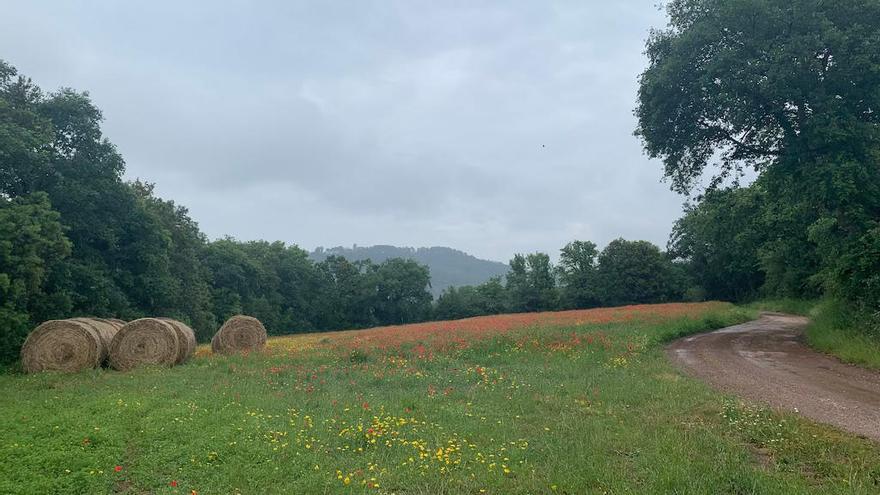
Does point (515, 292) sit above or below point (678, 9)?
below

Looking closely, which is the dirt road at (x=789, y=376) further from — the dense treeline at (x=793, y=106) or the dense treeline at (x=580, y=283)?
the dense treeline at (x=580, y=283)

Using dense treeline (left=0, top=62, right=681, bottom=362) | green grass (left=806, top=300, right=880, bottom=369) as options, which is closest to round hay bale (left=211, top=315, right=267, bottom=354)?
dense treeline (left=0, top=62, right=681, bottom=362)

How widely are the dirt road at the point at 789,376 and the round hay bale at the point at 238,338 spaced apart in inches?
700

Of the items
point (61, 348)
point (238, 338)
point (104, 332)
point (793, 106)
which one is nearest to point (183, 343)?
point (104, 332)

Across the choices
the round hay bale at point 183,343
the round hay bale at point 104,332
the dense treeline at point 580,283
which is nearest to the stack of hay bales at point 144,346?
the round hay bale at point 104,332

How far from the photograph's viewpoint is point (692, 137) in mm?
22516

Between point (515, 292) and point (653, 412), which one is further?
point (515, 292)

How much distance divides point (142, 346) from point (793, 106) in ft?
82.2

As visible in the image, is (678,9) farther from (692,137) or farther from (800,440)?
(800,440)

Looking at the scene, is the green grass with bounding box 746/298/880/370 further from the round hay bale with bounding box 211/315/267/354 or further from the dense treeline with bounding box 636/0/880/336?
the round hay bale with bounding box 211/315/267/354

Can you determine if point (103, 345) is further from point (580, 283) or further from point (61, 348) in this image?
point (580, 283)

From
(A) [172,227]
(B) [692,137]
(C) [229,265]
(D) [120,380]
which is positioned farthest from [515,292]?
(D) [120,380]

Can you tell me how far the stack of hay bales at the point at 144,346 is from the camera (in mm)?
17875

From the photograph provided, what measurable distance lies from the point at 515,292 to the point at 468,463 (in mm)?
73154
